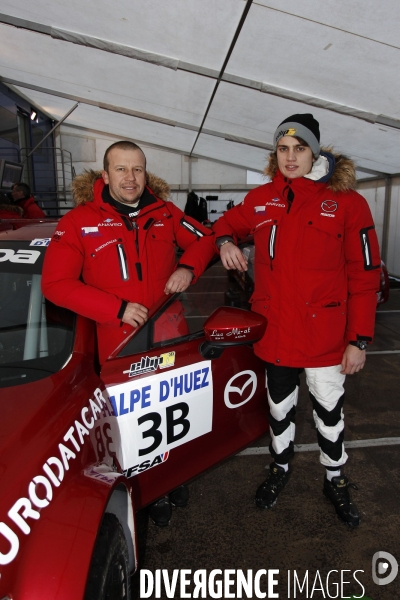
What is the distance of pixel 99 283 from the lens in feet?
6.44

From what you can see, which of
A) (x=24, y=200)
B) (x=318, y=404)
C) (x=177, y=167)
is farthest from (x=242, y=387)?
(x=177, y=167)

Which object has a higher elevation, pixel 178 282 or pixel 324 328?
pixel 178 282

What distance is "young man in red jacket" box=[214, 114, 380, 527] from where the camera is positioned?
6.40 feet

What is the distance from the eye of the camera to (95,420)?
56.8 inches

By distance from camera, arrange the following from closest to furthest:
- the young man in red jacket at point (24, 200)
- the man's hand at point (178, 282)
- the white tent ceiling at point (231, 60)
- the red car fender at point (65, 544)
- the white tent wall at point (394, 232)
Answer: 1. the red car fender at point (65, 544)
2. the man's hand at point (178, 282)
3. the white tent ceiling at point (231, 60)
4. the young man in red jacket at point (24, 200)
5. the white tent wall at point (394, 232)

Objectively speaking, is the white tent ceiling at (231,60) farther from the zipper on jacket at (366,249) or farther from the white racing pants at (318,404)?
the white racing pants at (318,404)

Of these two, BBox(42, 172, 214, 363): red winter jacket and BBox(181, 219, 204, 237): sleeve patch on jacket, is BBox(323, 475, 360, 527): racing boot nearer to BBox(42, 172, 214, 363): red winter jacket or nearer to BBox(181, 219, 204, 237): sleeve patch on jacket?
BBox(42, 172, 214, 363): red winter jacket

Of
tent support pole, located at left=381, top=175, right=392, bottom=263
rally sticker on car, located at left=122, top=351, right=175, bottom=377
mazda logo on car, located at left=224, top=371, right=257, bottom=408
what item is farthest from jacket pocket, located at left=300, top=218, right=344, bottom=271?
tent support pole, located at left=381, top=175, right=392, bottom=263

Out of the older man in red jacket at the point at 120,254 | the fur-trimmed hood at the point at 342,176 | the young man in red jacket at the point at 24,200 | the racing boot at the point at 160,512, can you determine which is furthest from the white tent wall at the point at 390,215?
the racing boot at the point at 160,512

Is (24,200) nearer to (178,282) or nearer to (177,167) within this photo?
(178,282)

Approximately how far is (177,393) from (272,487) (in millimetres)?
921

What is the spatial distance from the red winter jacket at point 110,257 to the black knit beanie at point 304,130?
2.06 feet

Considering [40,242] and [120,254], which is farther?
[40,242]

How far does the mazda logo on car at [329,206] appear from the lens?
76.4 inches
